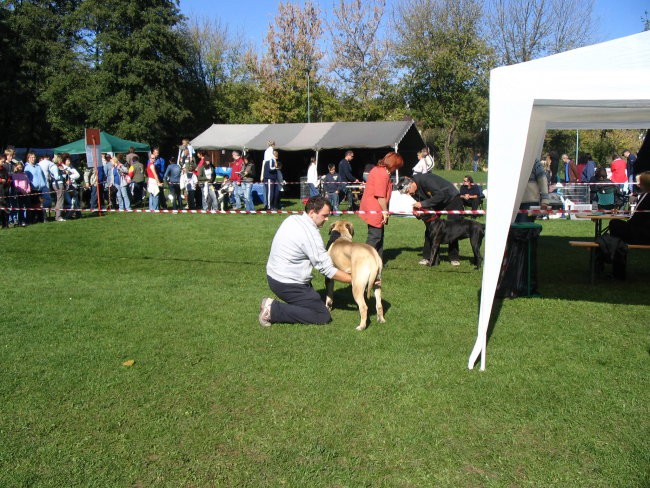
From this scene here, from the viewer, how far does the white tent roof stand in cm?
2212

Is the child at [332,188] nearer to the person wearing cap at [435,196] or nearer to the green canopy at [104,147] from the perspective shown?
the person wearing cap at [435,196]

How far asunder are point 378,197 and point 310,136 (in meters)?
14.9

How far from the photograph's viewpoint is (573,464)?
3.56m

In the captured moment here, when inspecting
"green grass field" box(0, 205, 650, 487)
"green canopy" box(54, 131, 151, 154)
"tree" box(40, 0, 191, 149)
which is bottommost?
"green grass field" box(0, 205, 650, 487)

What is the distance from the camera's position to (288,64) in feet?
145

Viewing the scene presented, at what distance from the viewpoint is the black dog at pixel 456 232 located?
9406 millimetres

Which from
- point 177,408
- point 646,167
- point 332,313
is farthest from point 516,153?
point 646,167

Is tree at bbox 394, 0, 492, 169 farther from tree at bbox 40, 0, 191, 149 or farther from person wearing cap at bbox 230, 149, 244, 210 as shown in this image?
person wearing cap at bbox 230, 149, 244, 210

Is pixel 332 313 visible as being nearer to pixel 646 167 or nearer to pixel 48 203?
pixel 646 167

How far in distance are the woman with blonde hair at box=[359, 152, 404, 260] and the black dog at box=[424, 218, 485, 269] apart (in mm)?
1199

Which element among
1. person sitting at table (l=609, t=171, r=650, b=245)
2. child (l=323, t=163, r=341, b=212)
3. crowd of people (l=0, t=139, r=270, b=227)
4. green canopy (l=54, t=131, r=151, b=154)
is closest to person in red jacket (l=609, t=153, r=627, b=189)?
child (l=323, t=163, r=341, b=212)

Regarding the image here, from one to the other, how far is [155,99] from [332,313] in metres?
37.6

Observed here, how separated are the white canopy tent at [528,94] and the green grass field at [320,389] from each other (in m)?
0.83

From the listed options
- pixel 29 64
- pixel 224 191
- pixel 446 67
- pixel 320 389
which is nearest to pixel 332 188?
pixel 224 191
